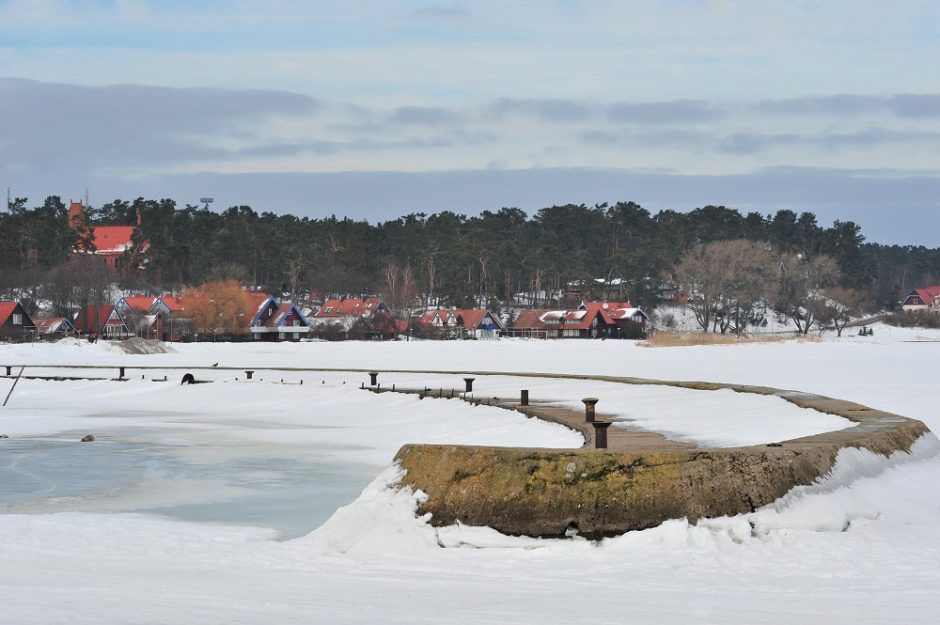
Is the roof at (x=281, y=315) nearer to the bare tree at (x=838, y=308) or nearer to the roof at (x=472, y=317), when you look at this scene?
the roof at (x=472, y=317)

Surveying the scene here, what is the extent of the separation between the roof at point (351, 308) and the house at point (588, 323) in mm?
18864

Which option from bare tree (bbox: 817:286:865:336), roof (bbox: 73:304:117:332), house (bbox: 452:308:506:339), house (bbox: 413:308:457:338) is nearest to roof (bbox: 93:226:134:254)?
roof (bbox: 73:304:117:332)

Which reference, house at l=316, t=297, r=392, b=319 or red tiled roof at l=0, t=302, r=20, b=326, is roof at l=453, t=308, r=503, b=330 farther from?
red tiled roof at l=0, t=302, r=20, b=326

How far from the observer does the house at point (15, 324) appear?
10494cm

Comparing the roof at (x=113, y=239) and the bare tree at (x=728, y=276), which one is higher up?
the roof at (x=113, y=239)

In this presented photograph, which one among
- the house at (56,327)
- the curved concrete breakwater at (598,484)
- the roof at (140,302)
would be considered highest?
the curved concrete breakwater at (598,484)

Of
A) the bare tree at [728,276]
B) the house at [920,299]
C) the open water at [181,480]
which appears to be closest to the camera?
the open water at [181,480]

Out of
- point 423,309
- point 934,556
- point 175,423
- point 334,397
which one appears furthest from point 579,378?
point 423,309

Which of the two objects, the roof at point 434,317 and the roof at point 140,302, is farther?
the roof at point 434,317

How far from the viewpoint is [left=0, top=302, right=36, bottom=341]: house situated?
105m

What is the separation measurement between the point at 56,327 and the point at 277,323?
20.8m

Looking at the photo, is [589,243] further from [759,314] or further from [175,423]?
[175,423]

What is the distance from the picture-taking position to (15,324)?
109 metres

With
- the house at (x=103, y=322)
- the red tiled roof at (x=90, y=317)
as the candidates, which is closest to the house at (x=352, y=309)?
the house at (x=103, y=322)
